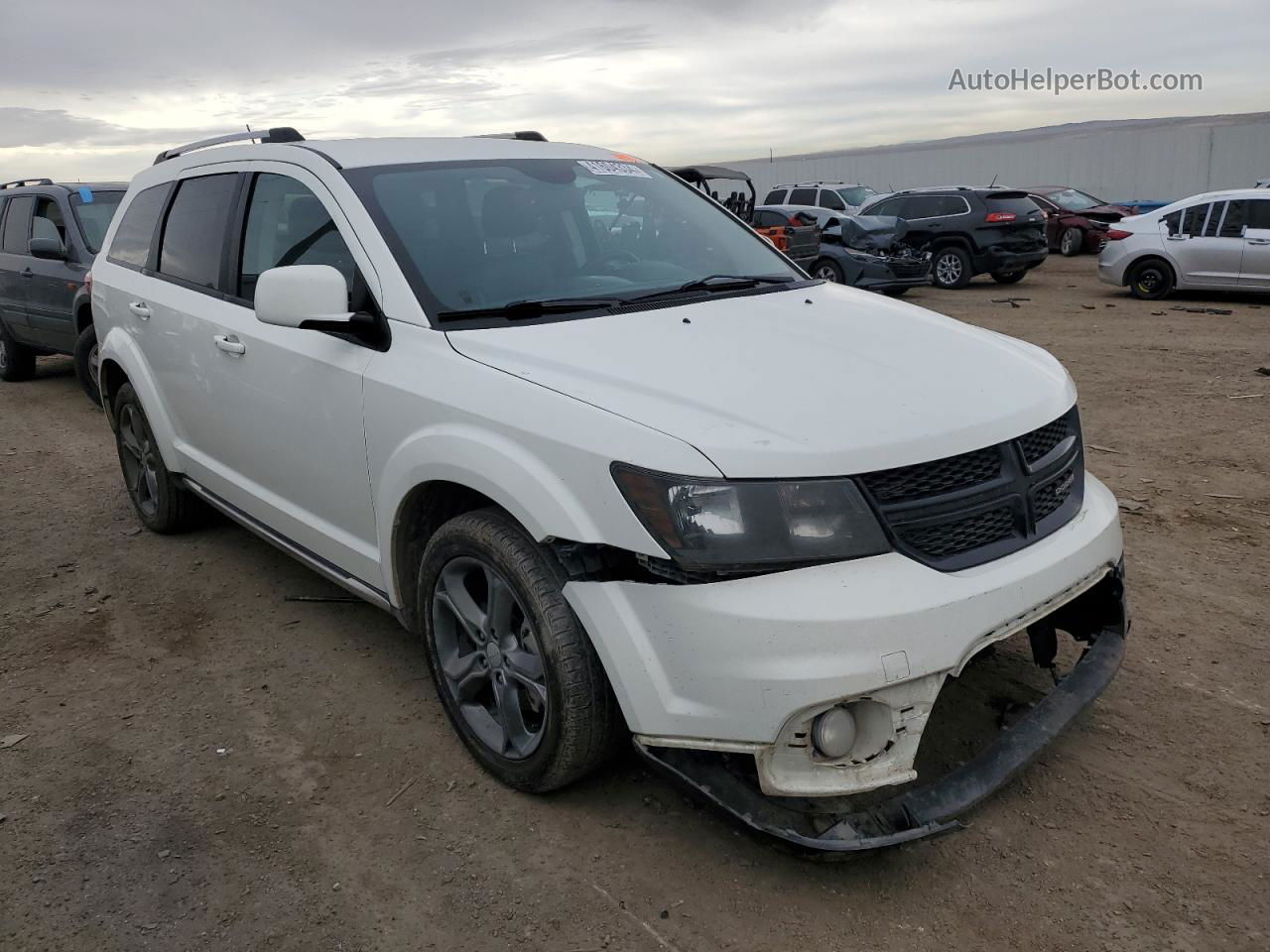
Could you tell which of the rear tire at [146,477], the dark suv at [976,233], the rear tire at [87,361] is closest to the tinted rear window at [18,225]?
the rear tire at [87,361]

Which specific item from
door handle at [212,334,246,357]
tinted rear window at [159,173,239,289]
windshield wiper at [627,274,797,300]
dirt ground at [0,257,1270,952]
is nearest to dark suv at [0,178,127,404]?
tinted rear window at [159,173,239,289]

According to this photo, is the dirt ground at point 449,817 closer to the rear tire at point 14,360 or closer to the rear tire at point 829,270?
the rear tire at point 14,360

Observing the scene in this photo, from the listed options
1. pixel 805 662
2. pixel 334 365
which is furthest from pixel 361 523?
pixel 805 662

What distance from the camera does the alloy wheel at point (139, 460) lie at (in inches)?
201

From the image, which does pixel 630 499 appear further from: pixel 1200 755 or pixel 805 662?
pixel 1200 755

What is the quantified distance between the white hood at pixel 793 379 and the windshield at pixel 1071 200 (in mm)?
21034

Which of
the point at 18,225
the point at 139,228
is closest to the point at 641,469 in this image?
the point at 139,228

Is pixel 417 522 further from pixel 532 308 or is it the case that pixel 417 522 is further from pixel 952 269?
pixel 952 269

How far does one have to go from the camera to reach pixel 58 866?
9.15 ft

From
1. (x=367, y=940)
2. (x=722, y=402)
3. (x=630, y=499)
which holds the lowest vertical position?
(x=367, y=940)

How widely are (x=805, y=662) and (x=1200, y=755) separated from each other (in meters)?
1.60

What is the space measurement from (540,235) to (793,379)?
4.03 feet

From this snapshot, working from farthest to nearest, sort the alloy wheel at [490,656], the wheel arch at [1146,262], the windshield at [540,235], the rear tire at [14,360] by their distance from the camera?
the wheel arch at [1146,262] < the rear tire at [14,360] < the windshield at [540,235] < the alloy wheel at [490,656]

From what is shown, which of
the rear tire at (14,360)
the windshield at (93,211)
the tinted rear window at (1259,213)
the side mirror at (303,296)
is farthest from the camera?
the tinted rear window at (1259,213)
